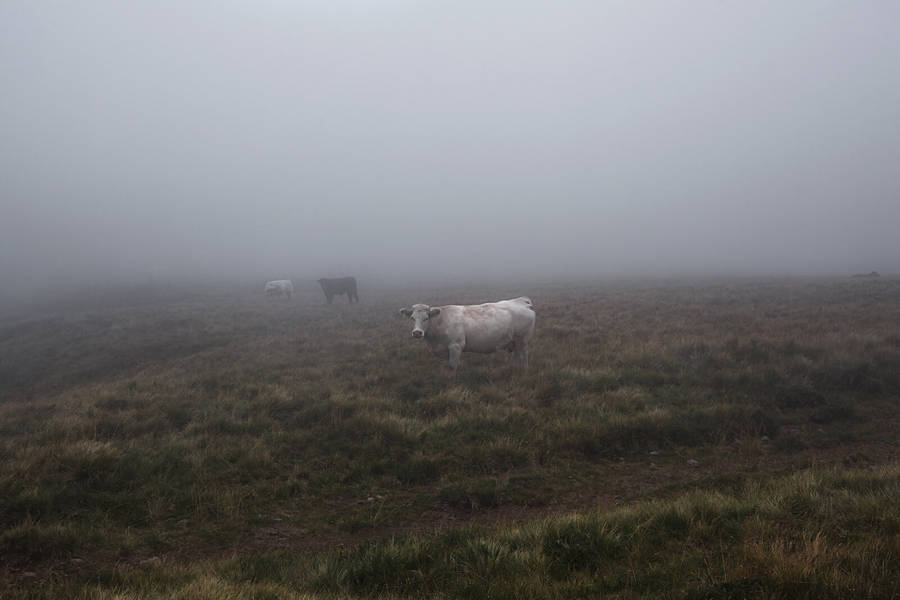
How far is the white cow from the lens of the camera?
11.7 metres

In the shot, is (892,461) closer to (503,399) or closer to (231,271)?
(503,399)

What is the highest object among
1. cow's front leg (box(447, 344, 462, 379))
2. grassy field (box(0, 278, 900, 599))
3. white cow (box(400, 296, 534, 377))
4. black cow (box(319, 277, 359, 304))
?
black cow (box(319, 277, 359, 304))

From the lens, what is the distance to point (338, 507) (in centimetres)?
580

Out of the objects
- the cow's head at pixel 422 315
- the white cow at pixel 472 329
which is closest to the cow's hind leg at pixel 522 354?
the white cow at pixel 472 329

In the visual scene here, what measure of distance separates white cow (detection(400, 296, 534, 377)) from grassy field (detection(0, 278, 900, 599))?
1.86 feet

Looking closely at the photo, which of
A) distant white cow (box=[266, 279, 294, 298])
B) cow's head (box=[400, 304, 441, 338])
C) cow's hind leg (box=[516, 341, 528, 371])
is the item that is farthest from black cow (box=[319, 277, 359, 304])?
cow's hind leg (box=[516, 341, 528, 371])

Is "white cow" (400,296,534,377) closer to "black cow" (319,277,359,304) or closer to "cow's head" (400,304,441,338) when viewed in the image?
"cow's head" (400,304,441,338)

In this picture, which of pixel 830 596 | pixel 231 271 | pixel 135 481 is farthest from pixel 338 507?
pixel 231 271

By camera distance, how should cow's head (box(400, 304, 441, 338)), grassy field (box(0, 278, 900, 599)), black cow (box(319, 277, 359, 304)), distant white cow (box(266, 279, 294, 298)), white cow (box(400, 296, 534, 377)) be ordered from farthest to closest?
distant white cow (box(266, 279, 294, 298)), black cow (box(319, 277, 359, 304)), cow's head (box(400, 304, 441, 338)), white cow (box(400, 296, 534, 377)), grassy field (box(0, 278, 900, 599))

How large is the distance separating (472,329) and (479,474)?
18.5ft

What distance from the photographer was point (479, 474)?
6.46m

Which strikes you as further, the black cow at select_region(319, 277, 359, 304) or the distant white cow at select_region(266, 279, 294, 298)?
the distant white cow at select_region(266, 279, 294, 298)

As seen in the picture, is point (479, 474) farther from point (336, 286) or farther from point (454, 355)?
point (336, 286)

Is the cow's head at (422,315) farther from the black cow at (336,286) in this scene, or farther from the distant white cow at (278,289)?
the distant white cow at (278,289)
